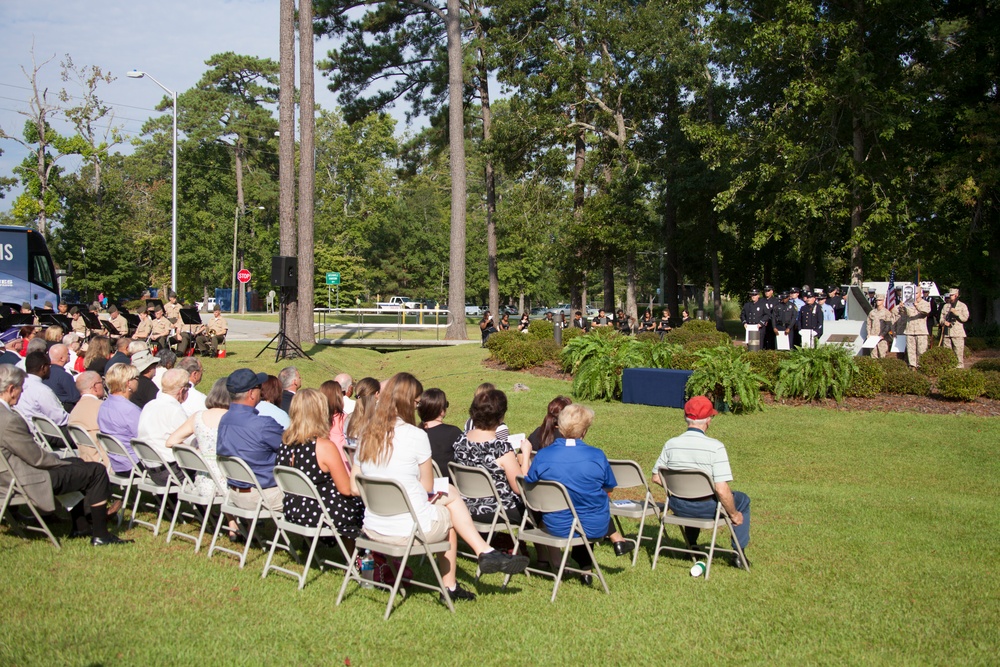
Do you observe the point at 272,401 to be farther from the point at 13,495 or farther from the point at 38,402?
the point at 38,402

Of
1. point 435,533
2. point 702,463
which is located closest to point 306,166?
point 702,463

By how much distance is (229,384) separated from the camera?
6855mm

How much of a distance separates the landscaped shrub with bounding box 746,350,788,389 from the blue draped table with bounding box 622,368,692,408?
1.25m

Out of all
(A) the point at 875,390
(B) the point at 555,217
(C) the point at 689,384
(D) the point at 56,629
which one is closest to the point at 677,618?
(D) the point at 56,629

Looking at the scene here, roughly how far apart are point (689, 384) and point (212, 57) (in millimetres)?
53192

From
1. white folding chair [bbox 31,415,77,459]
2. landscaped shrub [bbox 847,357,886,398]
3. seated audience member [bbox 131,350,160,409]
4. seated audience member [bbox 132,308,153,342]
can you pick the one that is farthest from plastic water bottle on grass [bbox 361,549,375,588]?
seated audience member [bbox 132,308,153,342]

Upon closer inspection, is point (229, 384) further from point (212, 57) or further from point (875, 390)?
point (212, 57)

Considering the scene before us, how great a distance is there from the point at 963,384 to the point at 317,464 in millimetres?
12632

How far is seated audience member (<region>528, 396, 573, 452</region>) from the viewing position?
671cm

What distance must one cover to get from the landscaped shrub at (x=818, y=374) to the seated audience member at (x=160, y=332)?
13.3 metres

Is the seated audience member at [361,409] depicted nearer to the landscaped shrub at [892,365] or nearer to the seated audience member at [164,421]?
the seated audience member at [164,421]

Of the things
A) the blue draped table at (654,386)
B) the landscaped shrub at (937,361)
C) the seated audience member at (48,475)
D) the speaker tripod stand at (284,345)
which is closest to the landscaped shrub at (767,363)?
the blue draped table at (654,386)

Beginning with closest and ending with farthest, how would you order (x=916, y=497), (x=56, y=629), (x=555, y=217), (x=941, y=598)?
1. (x=56, y=629)
2. (x=941, y=598)
3. (x=916, y=497)
4. (x=555, y=217)

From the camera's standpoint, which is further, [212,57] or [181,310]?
[212,57]
